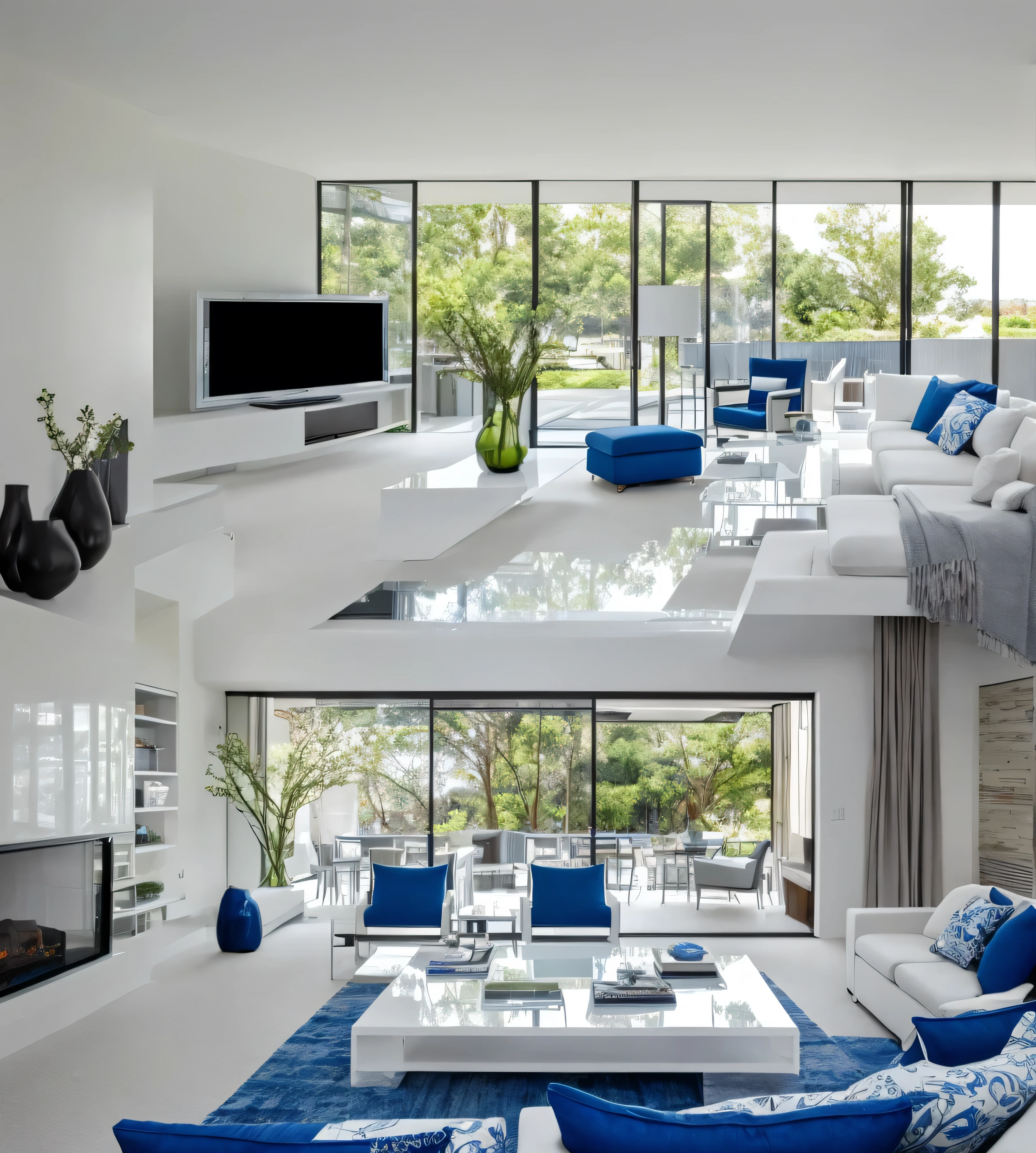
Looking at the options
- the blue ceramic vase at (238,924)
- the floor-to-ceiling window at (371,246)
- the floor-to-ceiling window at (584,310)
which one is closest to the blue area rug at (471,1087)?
the blue ceramic vase at (238,924)

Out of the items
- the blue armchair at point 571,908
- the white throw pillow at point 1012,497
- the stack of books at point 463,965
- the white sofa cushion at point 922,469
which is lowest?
the blue armchair at point 571,908

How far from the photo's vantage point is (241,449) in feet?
32.6

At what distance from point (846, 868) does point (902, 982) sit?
114 inches

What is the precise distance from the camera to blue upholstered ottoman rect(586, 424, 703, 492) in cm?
1063

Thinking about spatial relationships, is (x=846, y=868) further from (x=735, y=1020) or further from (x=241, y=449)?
(x=241, y=449)

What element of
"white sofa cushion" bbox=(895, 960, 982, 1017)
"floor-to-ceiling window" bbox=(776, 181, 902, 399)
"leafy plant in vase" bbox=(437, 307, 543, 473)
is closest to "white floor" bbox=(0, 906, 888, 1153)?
"white sofa cushion" bbox=(895, 960, 982, 1017)

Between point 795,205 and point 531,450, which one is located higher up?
point 795,205

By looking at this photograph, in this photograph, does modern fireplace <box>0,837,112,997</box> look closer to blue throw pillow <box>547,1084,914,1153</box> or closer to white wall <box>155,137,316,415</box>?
white wall <box>155,137,316,415</box>

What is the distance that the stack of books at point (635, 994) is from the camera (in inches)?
219

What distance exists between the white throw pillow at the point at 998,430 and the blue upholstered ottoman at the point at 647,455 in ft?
8.65

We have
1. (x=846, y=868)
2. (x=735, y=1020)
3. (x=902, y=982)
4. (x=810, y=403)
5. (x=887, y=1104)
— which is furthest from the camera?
(x=810, y=403)

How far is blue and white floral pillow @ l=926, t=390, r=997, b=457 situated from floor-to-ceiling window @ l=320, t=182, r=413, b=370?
5.73 m


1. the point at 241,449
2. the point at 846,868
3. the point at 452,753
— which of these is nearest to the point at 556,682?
the point at 452,753

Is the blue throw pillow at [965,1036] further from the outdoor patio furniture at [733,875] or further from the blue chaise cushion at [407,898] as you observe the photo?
the outdoor patio furniture at [733,875]
